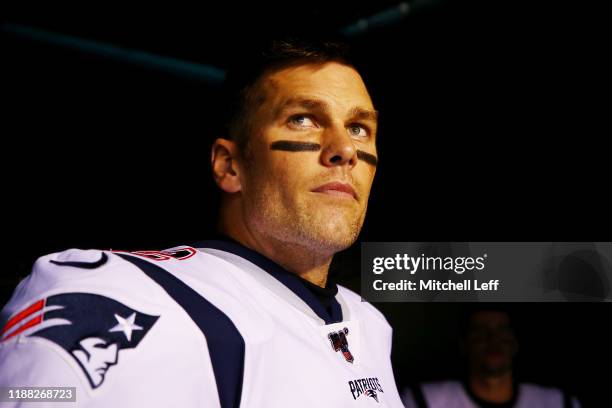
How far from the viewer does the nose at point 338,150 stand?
1.19m

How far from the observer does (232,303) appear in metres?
0.93

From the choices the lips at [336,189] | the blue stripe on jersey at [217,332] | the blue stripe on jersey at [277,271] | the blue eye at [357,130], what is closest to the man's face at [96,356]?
the blue stripe on jersey at [217,332]

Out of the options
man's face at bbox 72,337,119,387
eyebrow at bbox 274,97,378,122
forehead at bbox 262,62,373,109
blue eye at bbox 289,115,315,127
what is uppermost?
forehead at bbox 262,62,373,109

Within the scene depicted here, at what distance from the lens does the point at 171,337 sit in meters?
0.79

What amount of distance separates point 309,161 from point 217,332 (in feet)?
1.64

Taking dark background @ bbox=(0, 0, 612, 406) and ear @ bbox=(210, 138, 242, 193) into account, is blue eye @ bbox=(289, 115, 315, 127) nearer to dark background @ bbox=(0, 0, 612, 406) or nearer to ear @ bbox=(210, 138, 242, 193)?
ear @ bbox=(210, 138, 242, 193)

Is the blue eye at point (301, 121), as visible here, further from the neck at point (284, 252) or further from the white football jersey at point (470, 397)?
the white football jersey at point (470, 397)

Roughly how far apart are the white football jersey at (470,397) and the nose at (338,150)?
2.13 meters

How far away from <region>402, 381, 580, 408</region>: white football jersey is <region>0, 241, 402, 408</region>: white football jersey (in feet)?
6.41

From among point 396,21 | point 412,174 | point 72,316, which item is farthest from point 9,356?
point 412,174

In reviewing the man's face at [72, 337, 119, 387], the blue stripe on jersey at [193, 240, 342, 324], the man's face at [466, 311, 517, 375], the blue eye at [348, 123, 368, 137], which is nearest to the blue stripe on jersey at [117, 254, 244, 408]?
the man's face at [72, 337, 119, 387]

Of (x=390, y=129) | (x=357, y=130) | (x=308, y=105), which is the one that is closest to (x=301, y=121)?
(x=308, y=105)

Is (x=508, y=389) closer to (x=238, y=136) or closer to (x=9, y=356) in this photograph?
(x=238, y=136)

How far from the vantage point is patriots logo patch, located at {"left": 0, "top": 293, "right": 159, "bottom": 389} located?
28.0 inches
